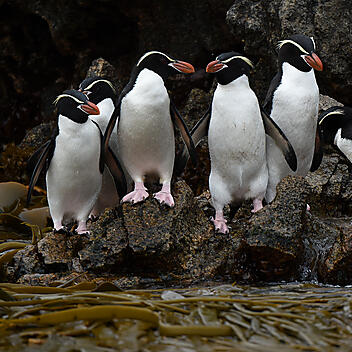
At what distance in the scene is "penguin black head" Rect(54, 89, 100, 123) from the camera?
4.88 metres

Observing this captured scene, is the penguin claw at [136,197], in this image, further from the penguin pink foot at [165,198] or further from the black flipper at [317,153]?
the black flipper at [317,153]

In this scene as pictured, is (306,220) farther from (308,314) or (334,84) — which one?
(334,84)

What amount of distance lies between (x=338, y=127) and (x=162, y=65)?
7.42 feet

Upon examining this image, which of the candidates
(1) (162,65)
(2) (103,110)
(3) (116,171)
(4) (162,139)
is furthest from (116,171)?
(1) (162,65)

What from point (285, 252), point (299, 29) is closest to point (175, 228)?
point (285, 252)

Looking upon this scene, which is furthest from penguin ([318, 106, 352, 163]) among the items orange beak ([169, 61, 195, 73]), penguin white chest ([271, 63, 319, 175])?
orange beak ([169, 61, 195, 73])

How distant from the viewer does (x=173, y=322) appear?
9.64ft

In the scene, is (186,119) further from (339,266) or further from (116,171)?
(339,266)

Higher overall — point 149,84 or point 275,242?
point 149,84

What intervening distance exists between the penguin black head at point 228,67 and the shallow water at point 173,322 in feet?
6.94

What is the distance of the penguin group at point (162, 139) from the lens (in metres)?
4.96

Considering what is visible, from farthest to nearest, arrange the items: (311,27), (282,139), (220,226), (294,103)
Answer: (311,27), (294,103), (282,139), (220,226)

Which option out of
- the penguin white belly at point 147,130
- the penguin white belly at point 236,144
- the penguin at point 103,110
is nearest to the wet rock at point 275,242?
the penguin white belly at point 236,144

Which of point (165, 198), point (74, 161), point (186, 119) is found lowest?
point (165, 198)
